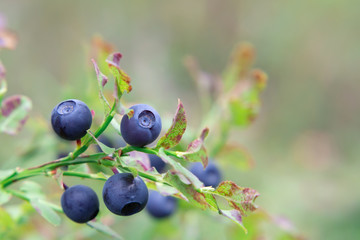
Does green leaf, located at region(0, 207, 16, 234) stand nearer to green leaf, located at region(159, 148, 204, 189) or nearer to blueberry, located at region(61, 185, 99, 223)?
blueberry, located at region(61, 185, 99, 223)

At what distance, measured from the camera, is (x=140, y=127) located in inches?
30.0

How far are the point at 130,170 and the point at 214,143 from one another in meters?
0.88

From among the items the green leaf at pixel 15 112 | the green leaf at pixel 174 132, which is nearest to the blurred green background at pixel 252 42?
the green leaf at pixel 15 112

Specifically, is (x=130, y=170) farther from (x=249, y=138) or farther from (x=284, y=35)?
(x=284, y=35)

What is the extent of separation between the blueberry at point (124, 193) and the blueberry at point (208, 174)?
61cm

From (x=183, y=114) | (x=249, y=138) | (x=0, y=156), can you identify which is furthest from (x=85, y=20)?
(x=183, y=114)

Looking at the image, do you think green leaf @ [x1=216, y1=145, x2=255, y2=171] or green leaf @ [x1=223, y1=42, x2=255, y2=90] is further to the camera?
green leaf @ [x1=223, y1=42, x2=255, y2=90]

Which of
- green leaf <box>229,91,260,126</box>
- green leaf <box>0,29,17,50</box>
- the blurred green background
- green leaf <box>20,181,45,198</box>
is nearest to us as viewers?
green leaf <box>20,181,45,198</box>

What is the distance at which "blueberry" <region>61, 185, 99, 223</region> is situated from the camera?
0.89m

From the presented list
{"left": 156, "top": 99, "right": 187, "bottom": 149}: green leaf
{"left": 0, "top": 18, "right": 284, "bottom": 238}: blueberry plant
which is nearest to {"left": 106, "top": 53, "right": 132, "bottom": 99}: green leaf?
{"left": 0, "top": 18, "right": 284, "bottom": 238}: blueberry plant

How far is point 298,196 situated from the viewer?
11.6 feet

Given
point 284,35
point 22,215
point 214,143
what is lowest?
point 22,215

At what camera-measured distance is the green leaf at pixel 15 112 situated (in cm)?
114

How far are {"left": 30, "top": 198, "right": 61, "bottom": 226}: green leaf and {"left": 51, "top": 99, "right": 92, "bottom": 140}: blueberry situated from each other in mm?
206
